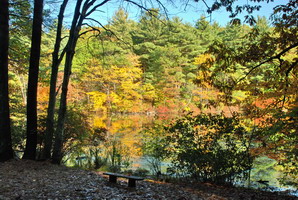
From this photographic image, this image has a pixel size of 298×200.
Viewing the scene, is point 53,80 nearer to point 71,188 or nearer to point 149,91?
point 71,188

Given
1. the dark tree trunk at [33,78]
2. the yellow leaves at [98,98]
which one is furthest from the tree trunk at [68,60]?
the yellow leaves at [98,98]

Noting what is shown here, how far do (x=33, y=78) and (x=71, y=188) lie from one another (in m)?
2.93

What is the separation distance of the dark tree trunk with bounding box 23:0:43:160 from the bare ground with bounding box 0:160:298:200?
0.50 metres

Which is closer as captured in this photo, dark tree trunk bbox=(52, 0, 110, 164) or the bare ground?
the bare ground

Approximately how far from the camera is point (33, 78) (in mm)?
5500

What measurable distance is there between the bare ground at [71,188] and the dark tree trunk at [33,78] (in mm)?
500

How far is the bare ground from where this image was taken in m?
3.54

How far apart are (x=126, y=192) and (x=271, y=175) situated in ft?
20.7

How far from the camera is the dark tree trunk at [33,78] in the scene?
213 inches

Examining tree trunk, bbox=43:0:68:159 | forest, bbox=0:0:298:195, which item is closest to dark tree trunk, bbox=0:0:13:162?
forest, bbox=0:0:298:195

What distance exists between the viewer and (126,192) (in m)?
4.09

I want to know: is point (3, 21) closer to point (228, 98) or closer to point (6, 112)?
point (6, 112)

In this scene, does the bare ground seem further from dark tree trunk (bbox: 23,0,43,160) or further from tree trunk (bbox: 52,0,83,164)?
tree trunk (bbox: 52,0,83,164)

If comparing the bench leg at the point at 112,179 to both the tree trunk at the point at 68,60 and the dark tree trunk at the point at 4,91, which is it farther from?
the dark tree trunk at the point at 4,91
